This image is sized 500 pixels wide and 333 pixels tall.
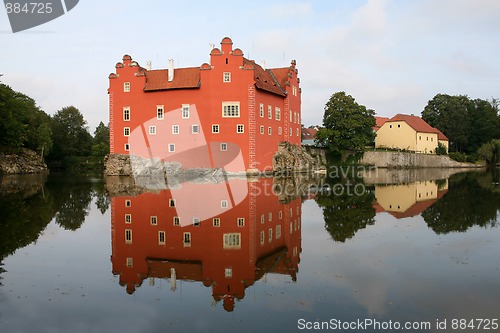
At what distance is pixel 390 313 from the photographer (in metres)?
6.82

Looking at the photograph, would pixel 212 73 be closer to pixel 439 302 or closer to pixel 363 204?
pixel 363 204

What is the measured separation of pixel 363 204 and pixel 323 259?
1112 cm

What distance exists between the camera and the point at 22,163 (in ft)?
216

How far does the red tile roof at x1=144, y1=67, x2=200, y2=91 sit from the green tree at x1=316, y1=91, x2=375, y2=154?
2683 cm

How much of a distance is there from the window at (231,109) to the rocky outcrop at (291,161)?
763 cm

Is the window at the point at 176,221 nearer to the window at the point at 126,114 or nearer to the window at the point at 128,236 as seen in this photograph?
the window at the point at 128,236

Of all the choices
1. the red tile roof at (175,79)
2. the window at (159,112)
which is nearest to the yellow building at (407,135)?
the red tile roof at (175,79)

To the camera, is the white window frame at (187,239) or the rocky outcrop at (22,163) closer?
the white window frame at (187,239)

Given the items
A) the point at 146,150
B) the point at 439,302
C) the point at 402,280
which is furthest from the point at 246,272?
the point at 146,150

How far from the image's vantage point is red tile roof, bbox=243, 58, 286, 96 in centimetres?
4702

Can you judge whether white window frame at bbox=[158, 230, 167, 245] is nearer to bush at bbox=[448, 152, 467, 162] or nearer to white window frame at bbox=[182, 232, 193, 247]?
white window frame at bbox=[182, 232, 193, 247]

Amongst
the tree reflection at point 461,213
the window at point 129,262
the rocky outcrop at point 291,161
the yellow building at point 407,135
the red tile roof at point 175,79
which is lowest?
the window at point 129,262

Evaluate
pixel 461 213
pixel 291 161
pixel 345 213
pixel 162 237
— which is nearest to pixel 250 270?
pixel 162 237

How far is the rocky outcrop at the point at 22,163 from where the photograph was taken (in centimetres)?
6191
